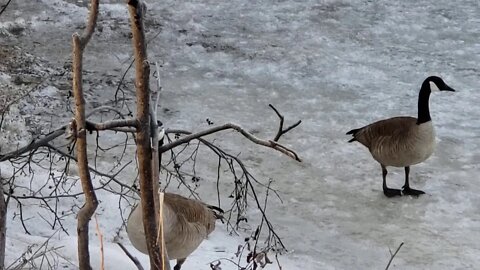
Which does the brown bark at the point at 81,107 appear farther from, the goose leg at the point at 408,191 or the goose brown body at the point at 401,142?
the goose leg at the point at 408,191

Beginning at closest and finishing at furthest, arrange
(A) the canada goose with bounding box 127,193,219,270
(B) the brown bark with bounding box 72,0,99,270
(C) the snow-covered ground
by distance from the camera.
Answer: (B) the brown bark with bounding box 72,0,99,270
(A) the canada goose with bounding box 127,193,219,270
(C) the snow-covered ground

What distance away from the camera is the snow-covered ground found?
584 centimetres

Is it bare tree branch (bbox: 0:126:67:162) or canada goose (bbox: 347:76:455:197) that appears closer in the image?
bare tree branch (bbox: 0:126:67:162)

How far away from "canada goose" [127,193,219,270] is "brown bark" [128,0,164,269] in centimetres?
242

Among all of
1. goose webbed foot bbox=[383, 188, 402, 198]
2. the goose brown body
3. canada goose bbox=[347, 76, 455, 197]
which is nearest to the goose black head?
canada goose bbox=[347, 76, 455, 197]

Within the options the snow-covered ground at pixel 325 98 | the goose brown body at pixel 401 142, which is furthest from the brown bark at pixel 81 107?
the goose brown body at pixel 401 142

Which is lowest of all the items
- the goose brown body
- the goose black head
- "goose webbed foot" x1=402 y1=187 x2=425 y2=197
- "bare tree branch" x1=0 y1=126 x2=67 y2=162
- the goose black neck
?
"goose webbed foot" x1=402 y1=187 x2=425 y2=197

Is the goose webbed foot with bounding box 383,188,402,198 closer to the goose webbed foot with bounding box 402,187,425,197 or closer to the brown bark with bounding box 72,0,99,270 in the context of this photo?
the goose webbed foot with bounding box 402,187,425,197

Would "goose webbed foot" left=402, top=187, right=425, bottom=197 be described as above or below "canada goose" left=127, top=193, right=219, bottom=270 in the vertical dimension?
below

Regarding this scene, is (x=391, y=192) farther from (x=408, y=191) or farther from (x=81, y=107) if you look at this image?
(x=81, y=107)

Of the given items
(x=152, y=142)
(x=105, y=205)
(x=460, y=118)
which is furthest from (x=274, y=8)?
(x=152, y=142)

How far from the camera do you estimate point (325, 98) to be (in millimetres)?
8438

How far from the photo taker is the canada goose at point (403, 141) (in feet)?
21.1

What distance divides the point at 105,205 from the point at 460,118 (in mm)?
3873
